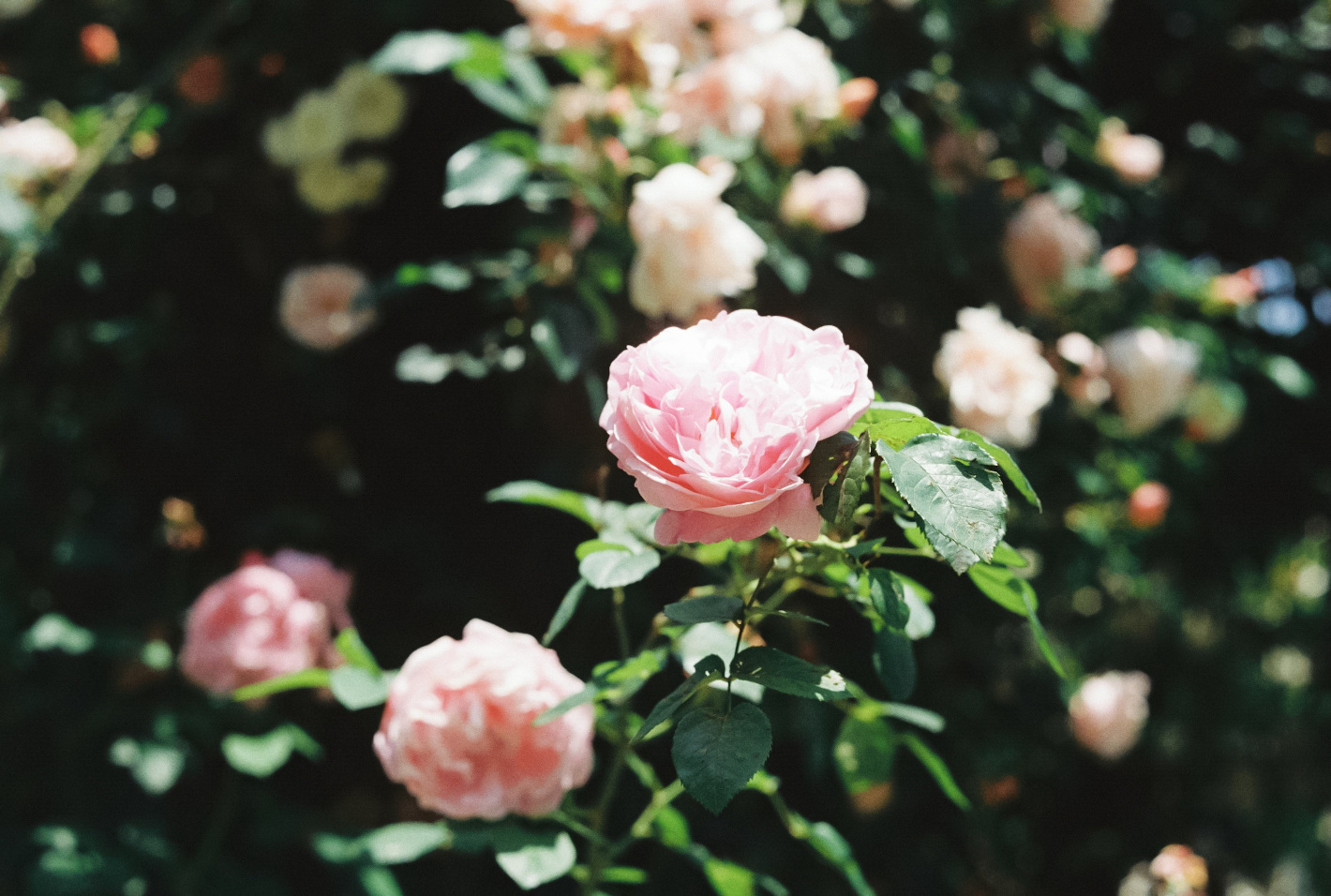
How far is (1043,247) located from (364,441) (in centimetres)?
111

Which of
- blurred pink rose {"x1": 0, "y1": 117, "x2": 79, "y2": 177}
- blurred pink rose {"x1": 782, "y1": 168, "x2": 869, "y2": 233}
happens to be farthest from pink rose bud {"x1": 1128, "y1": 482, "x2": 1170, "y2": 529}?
blurred pink rose {"x1": 0, "y1": 117, "x2": 79, "y2": 177}

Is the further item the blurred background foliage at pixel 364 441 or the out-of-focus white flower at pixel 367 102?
the out-of-focus white flower at pixel 367 102

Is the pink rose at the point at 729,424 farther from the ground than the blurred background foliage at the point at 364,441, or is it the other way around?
the pink rose at the point at 729,424

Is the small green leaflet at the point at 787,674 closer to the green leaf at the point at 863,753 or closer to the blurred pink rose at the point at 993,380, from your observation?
the green leaf at the point at 863,753

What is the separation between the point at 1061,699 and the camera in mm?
1800

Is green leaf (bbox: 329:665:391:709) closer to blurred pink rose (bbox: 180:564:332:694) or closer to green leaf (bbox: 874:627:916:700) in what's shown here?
blurred pink rose (bbox: 180:564:332:694)

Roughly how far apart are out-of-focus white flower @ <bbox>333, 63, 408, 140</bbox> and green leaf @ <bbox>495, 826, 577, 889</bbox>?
1.10 metres

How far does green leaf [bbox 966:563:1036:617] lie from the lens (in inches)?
24.4

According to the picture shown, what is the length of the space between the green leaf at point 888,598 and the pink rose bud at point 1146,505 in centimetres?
123

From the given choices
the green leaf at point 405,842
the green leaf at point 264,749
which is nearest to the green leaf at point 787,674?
the green leaf at point 405,842

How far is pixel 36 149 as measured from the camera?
4.34 ft

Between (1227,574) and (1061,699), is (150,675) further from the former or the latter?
(1227,574)

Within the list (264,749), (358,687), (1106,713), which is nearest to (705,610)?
(358,687)

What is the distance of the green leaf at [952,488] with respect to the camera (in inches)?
→ 18.1
